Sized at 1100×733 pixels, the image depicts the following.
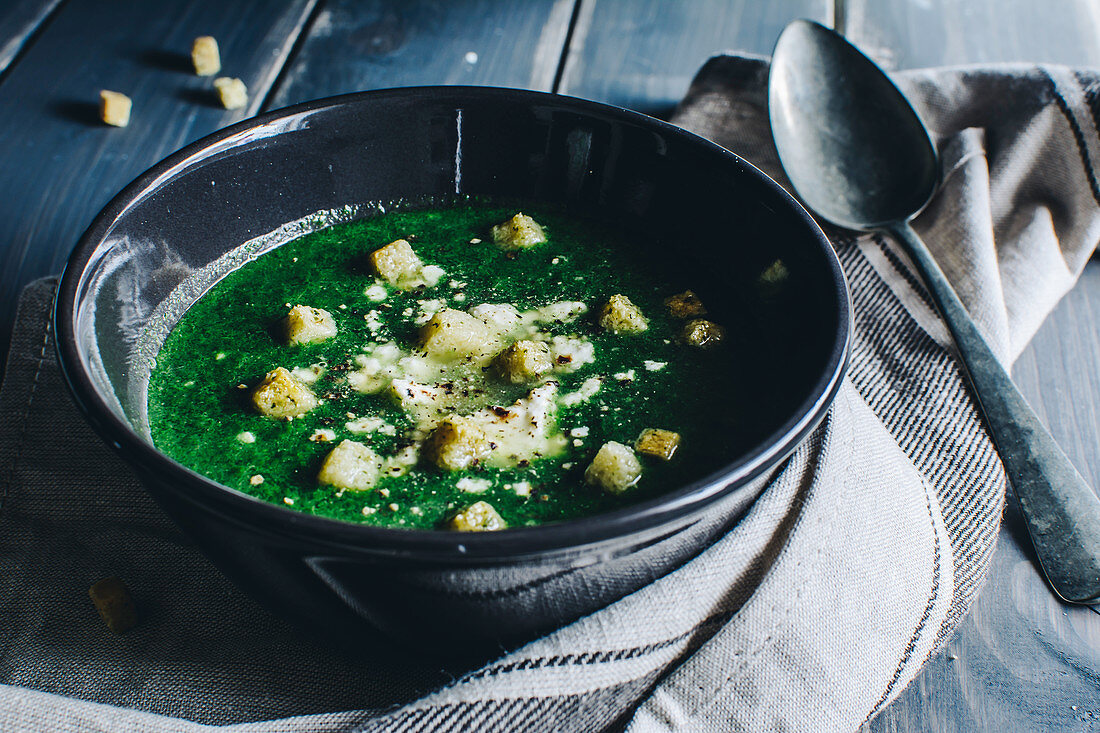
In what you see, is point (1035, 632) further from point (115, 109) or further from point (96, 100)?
point (96, 100)

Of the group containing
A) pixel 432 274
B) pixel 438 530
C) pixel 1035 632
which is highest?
pixel 438 530

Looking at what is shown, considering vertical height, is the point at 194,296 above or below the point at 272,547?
below

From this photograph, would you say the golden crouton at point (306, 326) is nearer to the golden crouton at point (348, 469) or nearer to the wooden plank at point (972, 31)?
the golden crouton at point (348, 469)

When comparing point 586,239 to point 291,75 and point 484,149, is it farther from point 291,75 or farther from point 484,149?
point 291,75

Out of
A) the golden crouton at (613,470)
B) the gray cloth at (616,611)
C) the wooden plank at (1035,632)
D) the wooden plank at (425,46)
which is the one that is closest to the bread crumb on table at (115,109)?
the wooden plank at (425,46)

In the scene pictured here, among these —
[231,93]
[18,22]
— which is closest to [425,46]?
[231,93]

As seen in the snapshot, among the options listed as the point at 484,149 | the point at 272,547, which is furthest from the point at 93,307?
the point at 484,149
